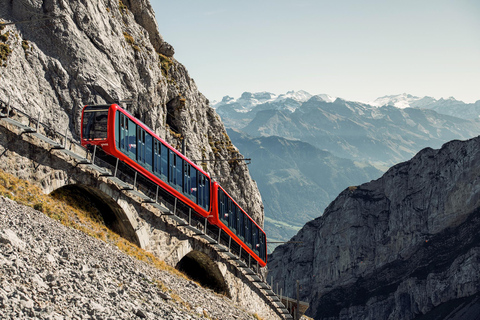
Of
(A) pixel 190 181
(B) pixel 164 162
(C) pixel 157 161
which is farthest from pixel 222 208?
(C) pixel 157 161

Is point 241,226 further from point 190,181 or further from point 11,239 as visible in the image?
point 11,239

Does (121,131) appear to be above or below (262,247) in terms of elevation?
above

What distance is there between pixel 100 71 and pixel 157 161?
11.5m

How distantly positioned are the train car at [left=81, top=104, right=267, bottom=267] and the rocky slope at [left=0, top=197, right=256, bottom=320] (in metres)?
6.78

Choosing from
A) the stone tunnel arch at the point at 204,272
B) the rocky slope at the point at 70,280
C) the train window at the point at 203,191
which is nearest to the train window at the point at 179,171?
the train window at the point at 203,191

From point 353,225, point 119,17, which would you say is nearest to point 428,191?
point 353,225

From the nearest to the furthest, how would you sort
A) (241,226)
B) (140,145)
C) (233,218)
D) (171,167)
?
(140,145)
(171,167)
(233,218)
(241,226)

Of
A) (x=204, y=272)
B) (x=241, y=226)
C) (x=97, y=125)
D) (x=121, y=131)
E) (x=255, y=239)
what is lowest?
(x=204, y=272)

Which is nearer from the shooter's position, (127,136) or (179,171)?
(127,136)

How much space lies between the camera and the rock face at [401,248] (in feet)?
341

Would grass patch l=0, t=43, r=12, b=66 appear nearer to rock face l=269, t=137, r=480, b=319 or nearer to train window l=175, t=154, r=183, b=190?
train window l=175, t=154, r=183, b=190

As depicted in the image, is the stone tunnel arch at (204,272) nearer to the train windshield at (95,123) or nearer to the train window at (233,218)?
the train window at (233,218)

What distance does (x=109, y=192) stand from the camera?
25.9 meters

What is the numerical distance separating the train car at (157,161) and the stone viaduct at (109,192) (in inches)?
40.6
